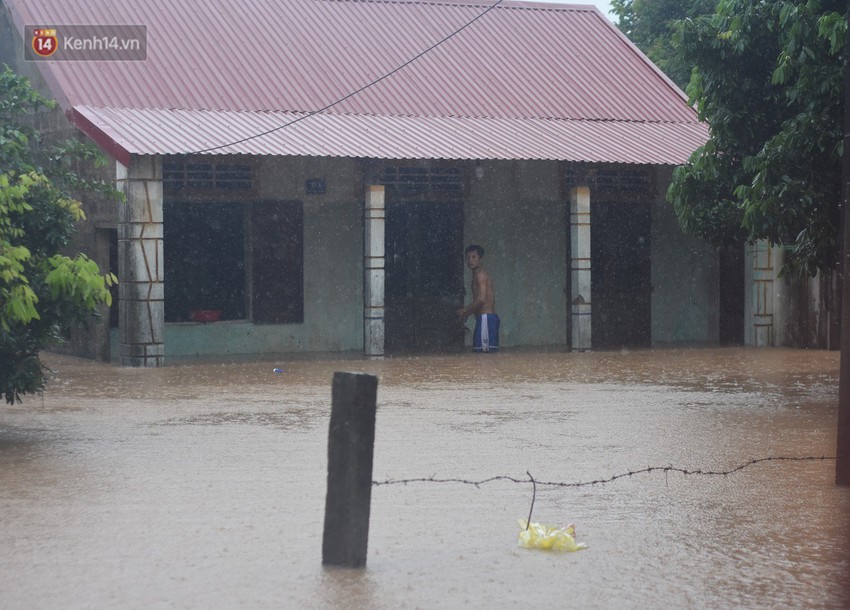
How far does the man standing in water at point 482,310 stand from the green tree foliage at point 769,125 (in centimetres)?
606

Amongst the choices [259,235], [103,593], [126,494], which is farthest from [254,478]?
[259,235]

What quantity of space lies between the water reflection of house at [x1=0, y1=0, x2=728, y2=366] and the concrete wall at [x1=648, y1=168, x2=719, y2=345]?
35 millimetres

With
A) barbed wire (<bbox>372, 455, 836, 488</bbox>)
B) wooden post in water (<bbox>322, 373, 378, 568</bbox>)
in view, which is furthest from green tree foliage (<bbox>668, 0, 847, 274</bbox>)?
wooden post in water (<bbox>322, 373, 378, 568</bbox>)

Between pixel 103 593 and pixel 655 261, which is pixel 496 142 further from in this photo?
pixel 103 593

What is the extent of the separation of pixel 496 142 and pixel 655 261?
4.26m

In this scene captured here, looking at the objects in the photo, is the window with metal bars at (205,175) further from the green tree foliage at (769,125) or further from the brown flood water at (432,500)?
the green tree foliage at (769,125)

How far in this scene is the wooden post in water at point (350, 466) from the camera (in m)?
5.94

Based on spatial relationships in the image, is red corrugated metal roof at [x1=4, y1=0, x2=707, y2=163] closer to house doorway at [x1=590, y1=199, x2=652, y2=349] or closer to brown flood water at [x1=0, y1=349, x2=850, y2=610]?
house doorway at [x1=590, y1=199, x2=652, y2=349]

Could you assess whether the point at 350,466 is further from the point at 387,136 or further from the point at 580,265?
the point at 580,265

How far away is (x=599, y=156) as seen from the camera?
18.3 meters

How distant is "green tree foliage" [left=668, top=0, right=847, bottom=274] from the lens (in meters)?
11.3

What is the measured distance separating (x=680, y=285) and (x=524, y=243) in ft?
9.02

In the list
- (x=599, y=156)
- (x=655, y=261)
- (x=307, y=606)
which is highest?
(x=599, y=156)

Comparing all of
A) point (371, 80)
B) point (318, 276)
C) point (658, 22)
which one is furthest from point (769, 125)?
Answer: point (658, 22)
